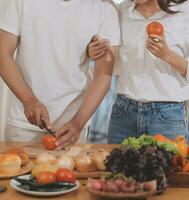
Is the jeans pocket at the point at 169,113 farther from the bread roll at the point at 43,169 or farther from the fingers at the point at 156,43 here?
the bread roll at the point at 43,169

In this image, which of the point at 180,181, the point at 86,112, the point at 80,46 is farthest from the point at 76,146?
the point at 180,181

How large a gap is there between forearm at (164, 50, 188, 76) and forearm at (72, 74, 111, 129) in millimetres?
356

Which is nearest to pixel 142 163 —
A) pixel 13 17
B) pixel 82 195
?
pixel 82 195

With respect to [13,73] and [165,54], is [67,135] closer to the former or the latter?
[13,73]

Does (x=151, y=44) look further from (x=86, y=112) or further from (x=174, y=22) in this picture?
(x=86, y=112)

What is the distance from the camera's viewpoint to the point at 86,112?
7.41ft

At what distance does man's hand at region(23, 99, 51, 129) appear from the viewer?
6.91 feet

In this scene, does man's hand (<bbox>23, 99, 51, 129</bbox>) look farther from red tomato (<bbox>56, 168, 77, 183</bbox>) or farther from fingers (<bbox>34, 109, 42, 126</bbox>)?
red tomato (<bbox>56, 168, 77, 183</bbox>)

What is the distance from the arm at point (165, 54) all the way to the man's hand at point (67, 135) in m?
0.49

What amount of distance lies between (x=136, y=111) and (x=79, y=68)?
1.14ft

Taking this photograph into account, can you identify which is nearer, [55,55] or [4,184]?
[4,184]

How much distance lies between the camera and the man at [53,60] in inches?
86.4

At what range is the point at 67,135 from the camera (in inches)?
83.9

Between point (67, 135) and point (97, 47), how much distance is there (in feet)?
1.47
